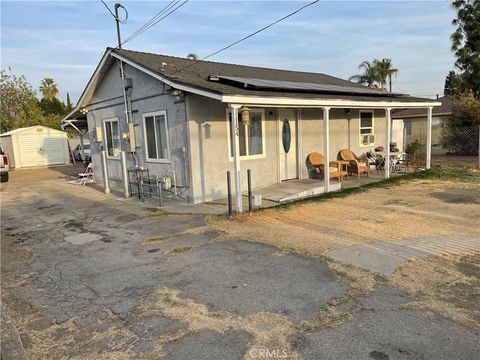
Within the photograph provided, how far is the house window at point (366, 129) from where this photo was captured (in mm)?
14047

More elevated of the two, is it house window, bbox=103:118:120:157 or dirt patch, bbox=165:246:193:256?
house window, bbox=103:118:120:157

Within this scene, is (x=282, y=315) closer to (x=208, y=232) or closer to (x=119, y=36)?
(x=208, y=232)

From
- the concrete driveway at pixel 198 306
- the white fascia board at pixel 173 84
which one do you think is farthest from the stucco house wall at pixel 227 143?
the concrete driveway at pixel 198 306

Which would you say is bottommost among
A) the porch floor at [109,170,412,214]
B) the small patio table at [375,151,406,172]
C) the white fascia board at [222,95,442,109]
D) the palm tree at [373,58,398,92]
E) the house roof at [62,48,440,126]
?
the porch floor at [109,170,412,214]

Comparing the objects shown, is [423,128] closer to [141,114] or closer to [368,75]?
[368,75]

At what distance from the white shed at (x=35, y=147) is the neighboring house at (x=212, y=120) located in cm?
1413

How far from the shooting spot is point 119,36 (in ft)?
43.3

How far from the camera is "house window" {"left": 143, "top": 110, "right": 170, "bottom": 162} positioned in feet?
32.6

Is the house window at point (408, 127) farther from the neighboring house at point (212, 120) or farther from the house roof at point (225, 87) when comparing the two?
the house roof at point (225, 87)

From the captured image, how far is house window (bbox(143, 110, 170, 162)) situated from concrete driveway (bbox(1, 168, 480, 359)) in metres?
3.95

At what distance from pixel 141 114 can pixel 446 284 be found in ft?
29.7

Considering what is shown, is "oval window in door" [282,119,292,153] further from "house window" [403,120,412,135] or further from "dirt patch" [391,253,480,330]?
"house window" [403,120,412,135]

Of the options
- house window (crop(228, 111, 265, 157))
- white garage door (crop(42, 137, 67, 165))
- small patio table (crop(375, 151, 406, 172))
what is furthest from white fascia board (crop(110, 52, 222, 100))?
white garage door (crop(42, 137, 67, 165))

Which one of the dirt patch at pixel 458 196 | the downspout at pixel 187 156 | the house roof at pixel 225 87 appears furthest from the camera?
the downspout at pixel 187 156
